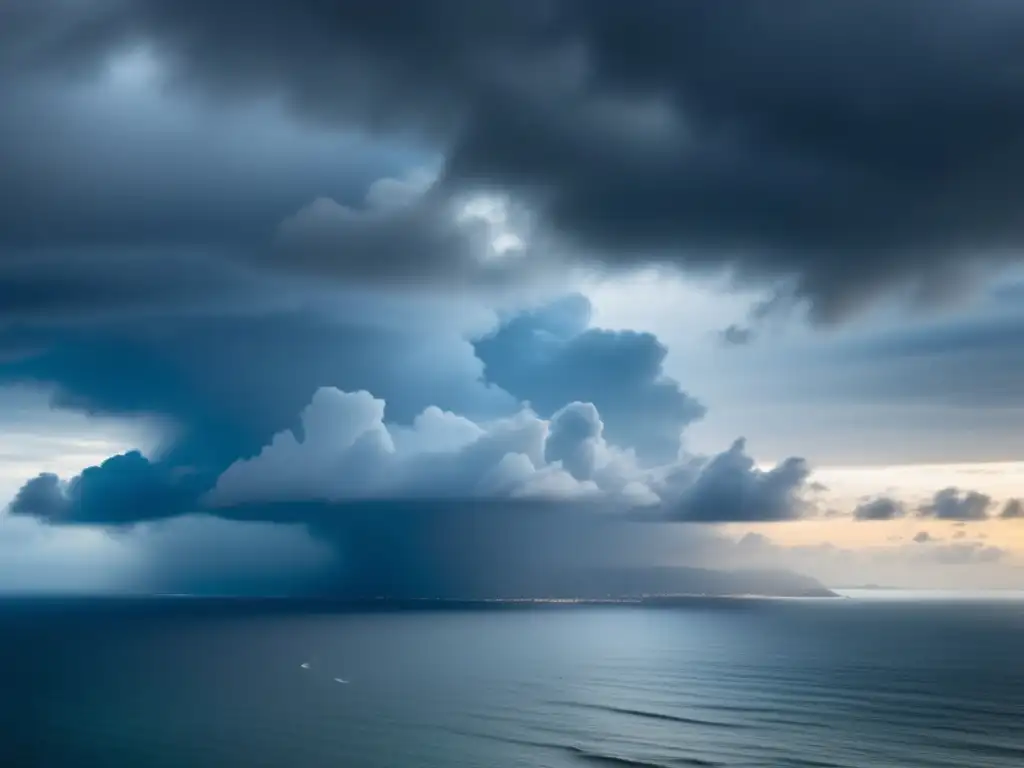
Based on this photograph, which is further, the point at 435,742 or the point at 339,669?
the point at 339,669

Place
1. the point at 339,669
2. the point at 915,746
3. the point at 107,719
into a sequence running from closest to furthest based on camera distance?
the point at 915,746 < the point at 107,719 < the point at 339,669

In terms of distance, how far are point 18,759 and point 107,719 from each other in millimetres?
24120

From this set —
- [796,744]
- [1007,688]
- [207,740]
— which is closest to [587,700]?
[796,744]

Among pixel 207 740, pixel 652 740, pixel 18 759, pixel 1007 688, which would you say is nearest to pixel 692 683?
pixel 1007 688

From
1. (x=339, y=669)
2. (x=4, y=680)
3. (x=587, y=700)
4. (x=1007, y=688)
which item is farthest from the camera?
(x=339, y=669)

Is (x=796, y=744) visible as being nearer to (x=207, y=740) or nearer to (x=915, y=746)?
(x=915, y=746)

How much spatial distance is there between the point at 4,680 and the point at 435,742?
331 feet

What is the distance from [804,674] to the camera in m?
175

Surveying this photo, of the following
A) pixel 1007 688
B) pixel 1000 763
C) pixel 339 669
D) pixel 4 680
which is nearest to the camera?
pixel 1000 763

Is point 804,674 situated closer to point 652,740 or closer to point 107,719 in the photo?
point 652,740

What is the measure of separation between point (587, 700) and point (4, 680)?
332 ft

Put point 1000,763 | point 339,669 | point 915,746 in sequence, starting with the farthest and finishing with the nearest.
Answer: point 339,669, point 915,746, point 1000,763

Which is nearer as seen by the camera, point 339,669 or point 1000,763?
point 1000,763

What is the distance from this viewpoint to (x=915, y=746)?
102 meters
